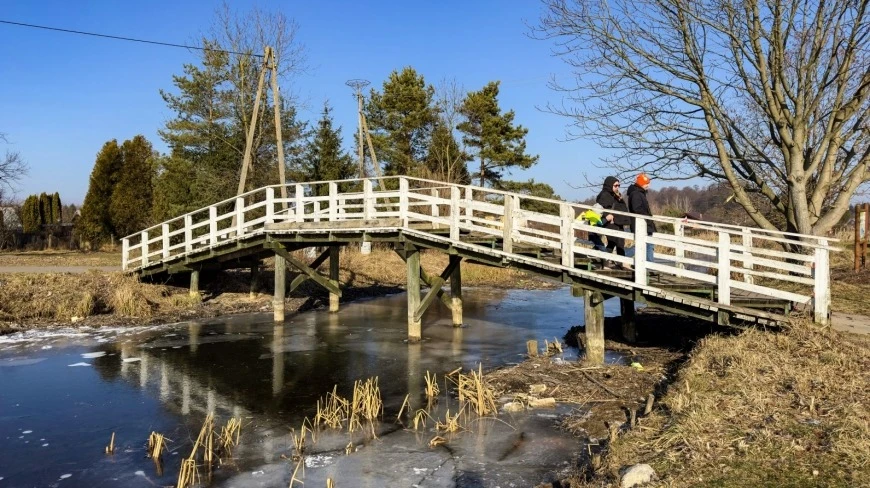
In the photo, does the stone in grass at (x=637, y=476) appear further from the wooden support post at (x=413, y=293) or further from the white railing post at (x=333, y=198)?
the white railing post at (x=333, y=198)

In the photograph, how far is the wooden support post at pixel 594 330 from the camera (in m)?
11.4

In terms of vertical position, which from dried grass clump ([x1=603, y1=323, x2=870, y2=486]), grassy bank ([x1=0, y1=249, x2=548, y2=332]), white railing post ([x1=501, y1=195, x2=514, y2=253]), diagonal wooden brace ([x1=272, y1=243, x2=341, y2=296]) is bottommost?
dried grass clump ([x1=603, y1=323, x2=870, y2=486])

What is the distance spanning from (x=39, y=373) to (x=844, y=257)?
23.6m

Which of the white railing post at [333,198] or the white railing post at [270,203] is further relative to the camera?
the white railing post at [270,203]

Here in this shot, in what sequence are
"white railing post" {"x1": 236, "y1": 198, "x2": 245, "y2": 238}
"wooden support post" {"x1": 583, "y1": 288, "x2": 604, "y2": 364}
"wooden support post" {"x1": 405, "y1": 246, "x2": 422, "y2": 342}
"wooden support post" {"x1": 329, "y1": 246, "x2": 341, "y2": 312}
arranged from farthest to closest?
"wooden support post" {"x1": 329, "y1": 246, "x2": 341, "y2": 312}, "white railing post" {"x1": 236, "y1": 198, "x2": 245, "y2": 238}, "wooden support post" {"x1": 405, "y1": 246, "x2": 422, "y2": 342}, "wooden support post" {"x1": 583, "y1": 288, "x2": 604, "y2": 364}

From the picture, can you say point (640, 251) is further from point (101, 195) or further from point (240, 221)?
point (101, 195)

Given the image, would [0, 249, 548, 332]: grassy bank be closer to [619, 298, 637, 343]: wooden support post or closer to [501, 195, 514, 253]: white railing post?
[501, 195, 514, 253]: white railing post

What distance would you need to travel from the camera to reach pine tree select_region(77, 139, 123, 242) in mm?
→ 39062

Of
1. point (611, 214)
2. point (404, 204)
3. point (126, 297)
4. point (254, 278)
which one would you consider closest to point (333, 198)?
Answer: point (404, 204)

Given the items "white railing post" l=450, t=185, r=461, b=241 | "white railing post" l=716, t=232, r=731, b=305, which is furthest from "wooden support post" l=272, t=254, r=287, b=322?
"white railing post" l=716, t=232, r=731, b=305

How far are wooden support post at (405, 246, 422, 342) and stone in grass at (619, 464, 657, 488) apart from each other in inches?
346

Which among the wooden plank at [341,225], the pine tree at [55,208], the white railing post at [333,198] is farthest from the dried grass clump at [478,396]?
the pine tree at [55,208]

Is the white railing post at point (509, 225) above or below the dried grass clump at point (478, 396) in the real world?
above

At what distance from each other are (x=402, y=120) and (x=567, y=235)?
3197cm
